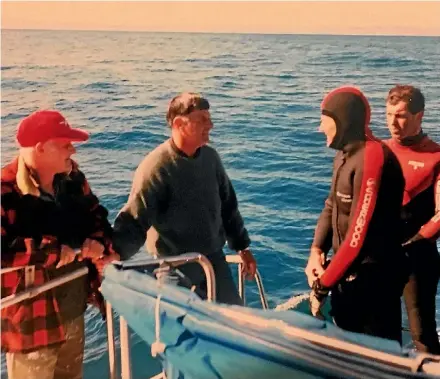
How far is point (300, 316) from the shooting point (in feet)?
4.46

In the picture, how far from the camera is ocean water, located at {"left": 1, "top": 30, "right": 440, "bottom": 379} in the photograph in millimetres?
6199

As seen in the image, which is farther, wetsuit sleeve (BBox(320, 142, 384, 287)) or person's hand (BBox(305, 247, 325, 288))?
person's hand (BBox(305, 247, 325, 288))

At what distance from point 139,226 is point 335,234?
2.24 feet

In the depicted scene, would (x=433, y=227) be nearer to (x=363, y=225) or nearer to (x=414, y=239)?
(x=414, y=239)

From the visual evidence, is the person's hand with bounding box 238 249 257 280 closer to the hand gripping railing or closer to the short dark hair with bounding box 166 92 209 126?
the hand gripping railing

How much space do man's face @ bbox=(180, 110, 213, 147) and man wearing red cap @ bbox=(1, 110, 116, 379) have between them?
40 cm

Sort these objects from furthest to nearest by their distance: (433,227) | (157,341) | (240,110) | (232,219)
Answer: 1. (240,110)
2. (232,219)
3. (433,227)
4. (157,341)

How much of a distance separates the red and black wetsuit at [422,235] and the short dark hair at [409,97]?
129 millimetres

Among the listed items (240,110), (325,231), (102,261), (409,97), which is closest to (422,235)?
(325,231)

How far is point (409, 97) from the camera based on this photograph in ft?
6.75

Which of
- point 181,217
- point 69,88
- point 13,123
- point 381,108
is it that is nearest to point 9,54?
point 69,88

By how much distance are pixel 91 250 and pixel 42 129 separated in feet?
1.31

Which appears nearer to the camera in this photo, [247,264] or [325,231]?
[325,231]

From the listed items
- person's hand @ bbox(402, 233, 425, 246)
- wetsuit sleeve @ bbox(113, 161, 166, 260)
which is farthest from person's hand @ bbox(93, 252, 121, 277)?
person's hand @ bbox(402, 233, 425, 246)
